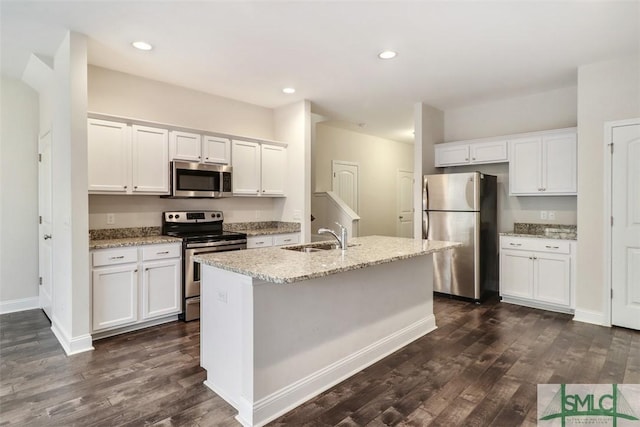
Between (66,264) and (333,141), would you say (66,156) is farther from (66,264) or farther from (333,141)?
(333,141)

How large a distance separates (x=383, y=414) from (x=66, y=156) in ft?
10.5

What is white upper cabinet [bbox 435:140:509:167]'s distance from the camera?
15.3 ft

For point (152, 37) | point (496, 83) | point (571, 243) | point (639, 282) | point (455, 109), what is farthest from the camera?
point (455, 109)

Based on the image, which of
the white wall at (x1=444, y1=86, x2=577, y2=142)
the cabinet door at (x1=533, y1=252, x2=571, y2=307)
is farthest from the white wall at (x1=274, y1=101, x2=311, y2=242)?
the cabinet door at (x1=533, y1=252, x2=571, y2=307)

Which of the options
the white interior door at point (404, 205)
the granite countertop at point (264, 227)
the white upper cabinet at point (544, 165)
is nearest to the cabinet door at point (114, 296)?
the granite countertop at point (264, 227)

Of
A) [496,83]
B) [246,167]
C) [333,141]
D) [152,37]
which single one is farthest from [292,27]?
[333,141]

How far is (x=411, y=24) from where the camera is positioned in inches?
110

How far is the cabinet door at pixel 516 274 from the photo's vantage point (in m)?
4.26

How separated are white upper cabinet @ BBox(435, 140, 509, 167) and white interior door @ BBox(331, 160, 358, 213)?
2.05 meters

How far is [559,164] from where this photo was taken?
4.17m

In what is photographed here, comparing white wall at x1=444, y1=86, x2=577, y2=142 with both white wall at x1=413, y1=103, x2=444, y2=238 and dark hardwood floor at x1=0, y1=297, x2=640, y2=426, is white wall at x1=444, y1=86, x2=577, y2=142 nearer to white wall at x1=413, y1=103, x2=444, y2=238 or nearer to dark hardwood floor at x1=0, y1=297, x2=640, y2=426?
white wall at x1=413, y1=103, x2=444, y2=238

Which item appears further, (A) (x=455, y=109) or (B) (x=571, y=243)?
(A) (x=455, y=109)

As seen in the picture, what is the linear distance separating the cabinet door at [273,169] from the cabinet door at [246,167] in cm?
10

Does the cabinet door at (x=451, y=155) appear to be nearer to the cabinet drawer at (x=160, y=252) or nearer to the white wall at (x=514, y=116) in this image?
the white wall at (x=514, y=116)
